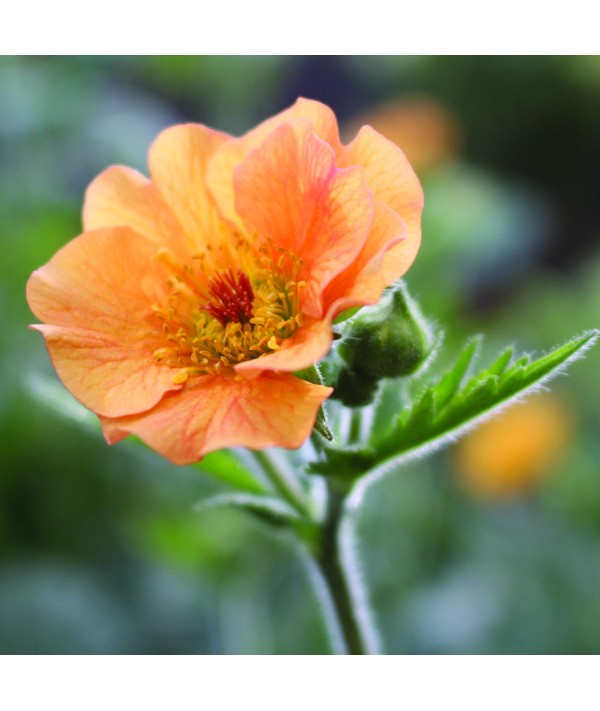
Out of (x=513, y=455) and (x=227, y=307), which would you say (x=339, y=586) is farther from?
(x=513, y=455)

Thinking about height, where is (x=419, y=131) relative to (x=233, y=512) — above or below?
above

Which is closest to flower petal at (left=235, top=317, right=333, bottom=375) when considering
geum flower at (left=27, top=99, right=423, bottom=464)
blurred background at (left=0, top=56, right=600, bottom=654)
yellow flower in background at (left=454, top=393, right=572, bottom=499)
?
geum flower at (left=27, top=99, right=423, bottom=464)

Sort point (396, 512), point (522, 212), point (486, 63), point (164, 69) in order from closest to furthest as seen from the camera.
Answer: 1. point (396, 512)
2. point (164, 69)
3. point (522, 212)
4. point (486, 63)

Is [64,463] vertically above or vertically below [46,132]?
below

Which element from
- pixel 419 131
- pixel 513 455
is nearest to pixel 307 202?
pixel 513 455

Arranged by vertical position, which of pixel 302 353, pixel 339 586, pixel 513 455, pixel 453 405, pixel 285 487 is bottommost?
pixel 513 455

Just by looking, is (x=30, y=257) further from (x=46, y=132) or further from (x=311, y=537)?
(x=311, y=537)

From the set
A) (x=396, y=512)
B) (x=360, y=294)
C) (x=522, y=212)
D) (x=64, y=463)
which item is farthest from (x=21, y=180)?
(x=360, y=294)

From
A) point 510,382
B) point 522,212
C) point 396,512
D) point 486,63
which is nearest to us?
point 510,382
